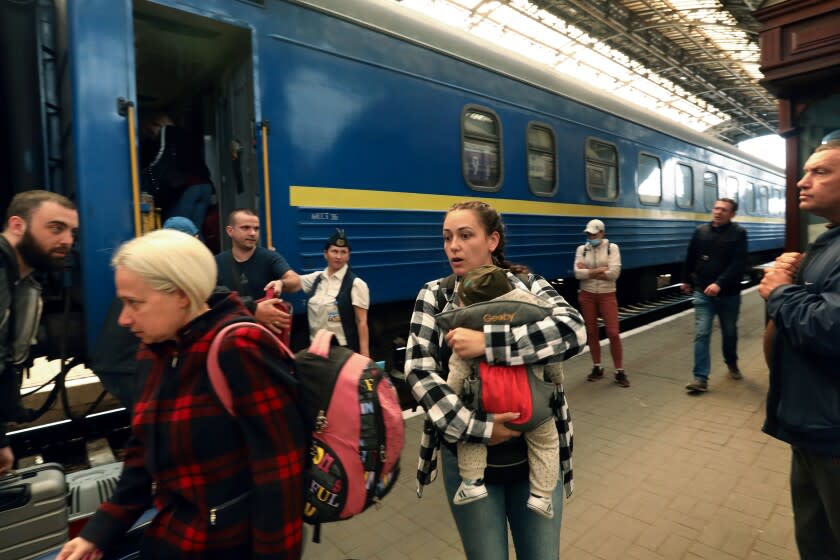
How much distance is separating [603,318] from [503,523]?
393 centimetres

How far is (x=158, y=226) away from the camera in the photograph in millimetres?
4047

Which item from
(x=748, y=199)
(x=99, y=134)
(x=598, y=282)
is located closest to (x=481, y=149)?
(x=598, y=282)

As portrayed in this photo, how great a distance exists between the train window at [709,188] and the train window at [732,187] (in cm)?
85

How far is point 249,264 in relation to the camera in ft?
11.3

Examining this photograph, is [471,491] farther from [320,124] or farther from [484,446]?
[320,124]

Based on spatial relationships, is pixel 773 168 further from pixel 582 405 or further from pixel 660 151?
pixel 582 405

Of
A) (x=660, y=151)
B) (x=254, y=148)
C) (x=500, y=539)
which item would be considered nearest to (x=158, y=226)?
(x=254, y=148)

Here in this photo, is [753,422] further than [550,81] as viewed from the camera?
No

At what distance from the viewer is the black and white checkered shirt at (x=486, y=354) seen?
140 centimetres

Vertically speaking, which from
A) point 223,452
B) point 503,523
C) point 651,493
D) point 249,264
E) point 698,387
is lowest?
point 651,493

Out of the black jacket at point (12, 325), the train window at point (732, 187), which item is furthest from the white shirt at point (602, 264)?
the train window at point (732, 187)

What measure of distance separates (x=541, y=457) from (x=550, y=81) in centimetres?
587

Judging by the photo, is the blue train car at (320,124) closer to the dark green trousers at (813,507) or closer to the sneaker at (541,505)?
the sneaker at (541,505)

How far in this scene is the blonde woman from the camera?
1204mm
